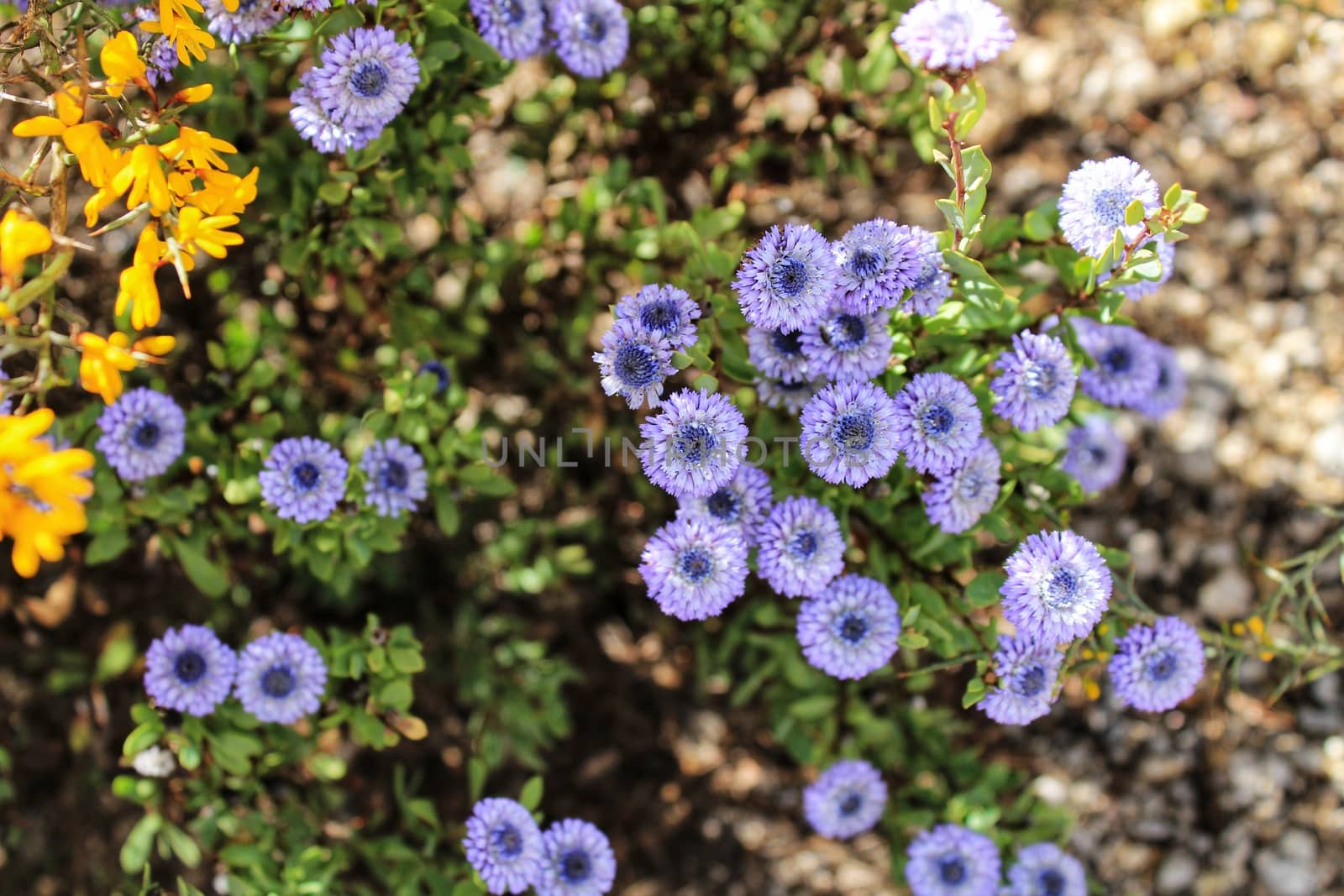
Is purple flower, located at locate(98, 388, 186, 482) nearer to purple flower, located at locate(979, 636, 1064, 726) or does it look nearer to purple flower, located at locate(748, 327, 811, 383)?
purple flower, located at locate(748, 327, 811, 383)

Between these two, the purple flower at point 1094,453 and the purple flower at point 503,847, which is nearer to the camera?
the purple flower at point 503,847

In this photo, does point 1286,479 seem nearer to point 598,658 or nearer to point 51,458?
point 598,658

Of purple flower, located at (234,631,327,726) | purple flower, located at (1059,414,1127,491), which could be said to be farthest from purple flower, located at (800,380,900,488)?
purple flower, located at (234,631,327,726)

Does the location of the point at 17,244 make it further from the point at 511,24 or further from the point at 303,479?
the point at 511,24

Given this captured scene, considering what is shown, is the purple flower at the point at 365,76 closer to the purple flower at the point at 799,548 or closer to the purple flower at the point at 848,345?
the purple flower at the point at 848,345

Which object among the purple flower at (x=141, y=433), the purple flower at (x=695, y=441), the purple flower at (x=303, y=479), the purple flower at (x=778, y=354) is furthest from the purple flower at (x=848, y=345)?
the purple flower at (x=141, y=433)

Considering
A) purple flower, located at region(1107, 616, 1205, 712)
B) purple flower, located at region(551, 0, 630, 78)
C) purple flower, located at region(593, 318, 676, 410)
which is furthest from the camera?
purple flower, located at region(551, 0, 630, 78)

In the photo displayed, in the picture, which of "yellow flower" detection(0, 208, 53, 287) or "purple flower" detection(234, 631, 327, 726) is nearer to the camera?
"yellow flower" detection(0, 208, 53, 287)

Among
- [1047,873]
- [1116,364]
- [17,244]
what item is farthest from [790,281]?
[1047,873]
